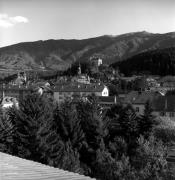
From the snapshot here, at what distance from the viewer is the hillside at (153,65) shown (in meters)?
93.2

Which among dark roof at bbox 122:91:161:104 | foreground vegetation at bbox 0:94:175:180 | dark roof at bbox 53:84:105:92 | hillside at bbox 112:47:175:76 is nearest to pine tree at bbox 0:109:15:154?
foreground vegetation at bbox 0:94:175:180

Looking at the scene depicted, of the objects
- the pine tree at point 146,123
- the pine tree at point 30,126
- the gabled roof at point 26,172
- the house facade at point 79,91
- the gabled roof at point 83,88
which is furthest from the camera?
the gabled roof at point 83,88

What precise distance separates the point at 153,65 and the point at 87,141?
78.3m

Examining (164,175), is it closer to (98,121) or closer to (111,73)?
(98,121)

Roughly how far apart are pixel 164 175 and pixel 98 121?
10.2 m

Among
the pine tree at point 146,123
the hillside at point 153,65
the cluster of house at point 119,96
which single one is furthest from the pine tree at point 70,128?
the hillside at point 153,65

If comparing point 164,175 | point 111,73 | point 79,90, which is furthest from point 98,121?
point 111,73

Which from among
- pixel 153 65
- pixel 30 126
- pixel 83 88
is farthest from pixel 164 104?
pixel 153 65

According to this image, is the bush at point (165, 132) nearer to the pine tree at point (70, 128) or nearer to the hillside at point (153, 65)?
the pine tree at point (70, 128)

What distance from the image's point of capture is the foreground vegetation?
15531 mm

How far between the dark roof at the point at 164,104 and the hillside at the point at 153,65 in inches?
2201

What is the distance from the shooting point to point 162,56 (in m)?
102

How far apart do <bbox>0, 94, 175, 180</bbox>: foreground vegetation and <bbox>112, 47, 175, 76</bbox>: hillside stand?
221 feet

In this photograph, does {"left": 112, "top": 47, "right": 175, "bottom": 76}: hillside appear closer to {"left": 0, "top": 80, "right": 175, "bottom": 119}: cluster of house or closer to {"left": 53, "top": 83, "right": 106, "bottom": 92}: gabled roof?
{"left": 0, "top": 80, "right": 175, "bottom": 119}: cluster of house
